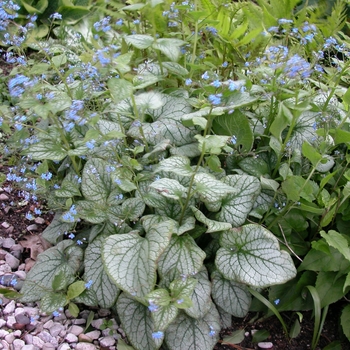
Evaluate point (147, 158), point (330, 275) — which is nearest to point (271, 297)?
point (330, 275)

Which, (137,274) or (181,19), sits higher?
(181,19)

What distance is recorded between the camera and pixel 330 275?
6.21 feet

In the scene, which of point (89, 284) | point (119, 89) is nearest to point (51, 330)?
point (89, 284)

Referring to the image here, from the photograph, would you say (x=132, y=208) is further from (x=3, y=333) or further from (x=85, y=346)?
(x=3, y=333)

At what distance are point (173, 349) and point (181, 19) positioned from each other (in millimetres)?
Answer: 1557

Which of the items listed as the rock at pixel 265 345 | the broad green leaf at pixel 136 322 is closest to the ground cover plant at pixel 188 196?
the broad green leaf at pixel 136 322

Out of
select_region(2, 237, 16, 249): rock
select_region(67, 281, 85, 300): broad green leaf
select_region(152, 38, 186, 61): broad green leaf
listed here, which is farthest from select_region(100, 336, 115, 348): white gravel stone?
select_region(152, 38, 186, 61): broad green leaf

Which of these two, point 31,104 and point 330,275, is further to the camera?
point 330,275

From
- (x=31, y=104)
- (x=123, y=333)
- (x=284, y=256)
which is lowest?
(x=123, y=333)

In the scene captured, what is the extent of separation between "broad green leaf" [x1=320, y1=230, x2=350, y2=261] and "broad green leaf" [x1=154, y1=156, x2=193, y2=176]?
→ 1.97 ft

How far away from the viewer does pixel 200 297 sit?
1.75 meters

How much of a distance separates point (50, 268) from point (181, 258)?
1.93 feet

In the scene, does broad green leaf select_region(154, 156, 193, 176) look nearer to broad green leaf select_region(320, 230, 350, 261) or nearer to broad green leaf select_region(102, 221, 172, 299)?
broad green leaf select_region(102, 221, 172, 299)

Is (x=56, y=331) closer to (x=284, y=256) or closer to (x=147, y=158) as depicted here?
(x=147, y=158)
